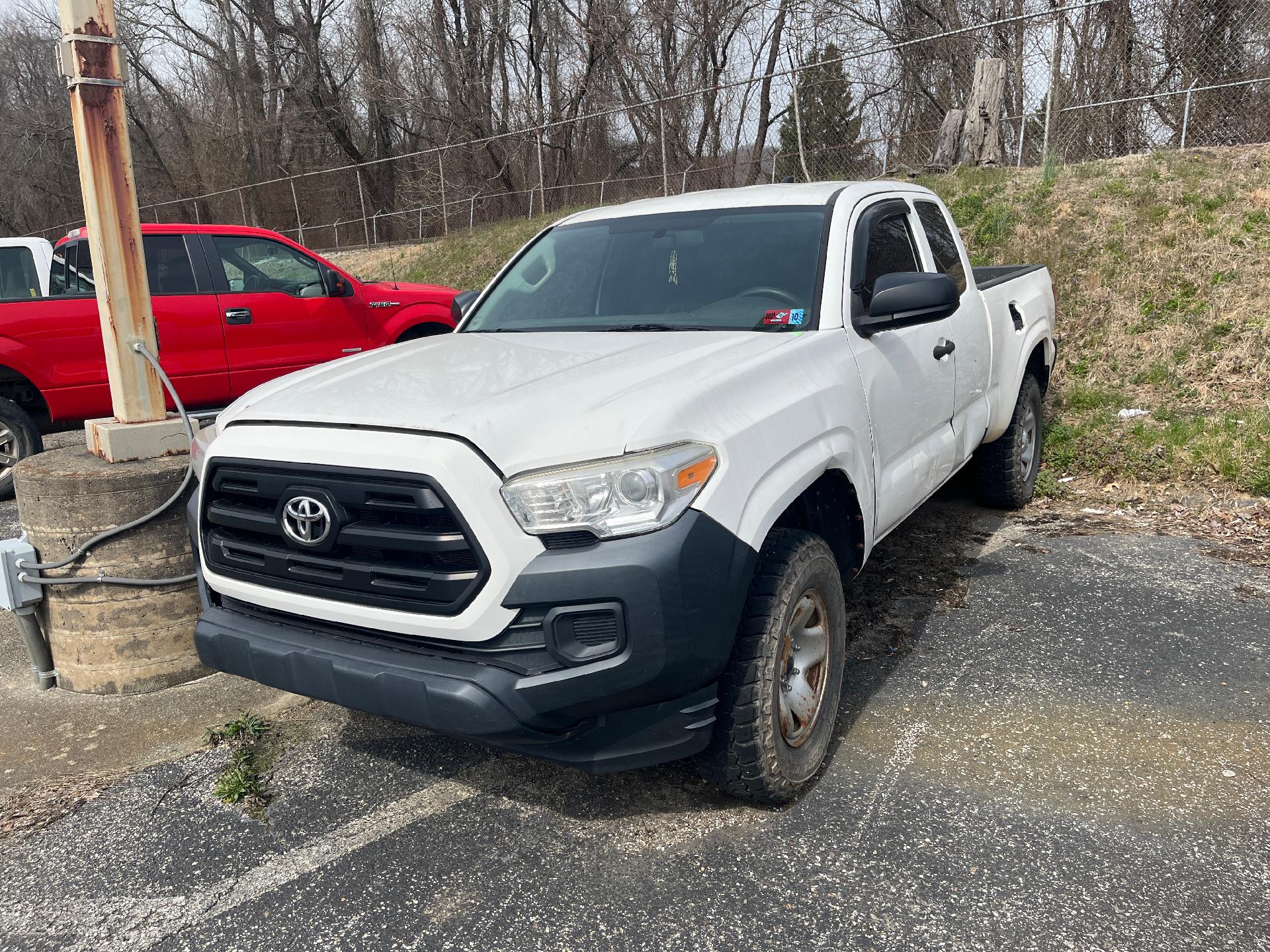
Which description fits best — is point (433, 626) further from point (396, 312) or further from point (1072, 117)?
point (1072, 117)

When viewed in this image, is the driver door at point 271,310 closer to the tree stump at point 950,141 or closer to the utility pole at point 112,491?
the utility pole at point 112,491

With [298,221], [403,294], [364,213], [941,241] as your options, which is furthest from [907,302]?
[298,221]

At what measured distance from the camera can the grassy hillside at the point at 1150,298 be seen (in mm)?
6746

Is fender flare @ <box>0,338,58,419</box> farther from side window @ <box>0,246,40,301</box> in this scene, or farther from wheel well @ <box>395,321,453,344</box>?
wheel well @ <box>395,321,453,344</box>

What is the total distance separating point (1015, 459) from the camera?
5.85 metres

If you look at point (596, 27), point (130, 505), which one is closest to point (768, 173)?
point (596, 27)

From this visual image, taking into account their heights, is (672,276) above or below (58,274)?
below

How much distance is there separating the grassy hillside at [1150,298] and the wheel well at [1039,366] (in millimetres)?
683

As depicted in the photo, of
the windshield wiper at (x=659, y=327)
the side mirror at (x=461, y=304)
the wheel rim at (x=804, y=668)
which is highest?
the side mirror at (x=461, y=304)

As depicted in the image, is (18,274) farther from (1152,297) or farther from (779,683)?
(1152,297)

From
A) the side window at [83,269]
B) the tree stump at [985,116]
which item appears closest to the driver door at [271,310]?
the side window at [83,269]

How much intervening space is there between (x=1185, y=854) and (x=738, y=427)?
1.76 m

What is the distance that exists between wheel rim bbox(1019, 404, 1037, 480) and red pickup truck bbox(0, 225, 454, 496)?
5512 millimetres

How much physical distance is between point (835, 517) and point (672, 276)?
124cm
